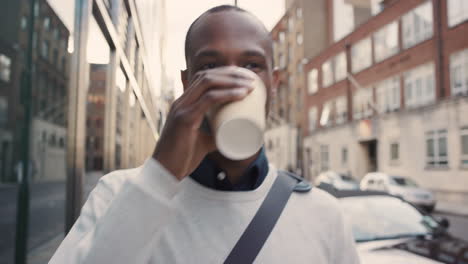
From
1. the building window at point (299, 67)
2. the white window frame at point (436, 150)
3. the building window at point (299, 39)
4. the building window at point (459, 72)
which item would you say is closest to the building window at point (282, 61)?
the building window at point (299, 67)

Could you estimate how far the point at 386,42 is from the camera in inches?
952

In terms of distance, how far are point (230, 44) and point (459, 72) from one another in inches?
796

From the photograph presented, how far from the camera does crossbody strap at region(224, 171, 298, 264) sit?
1.14 meters

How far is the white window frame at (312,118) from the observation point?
34731 mm

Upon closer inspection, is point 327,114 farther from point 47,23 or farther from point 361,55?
point 47,23

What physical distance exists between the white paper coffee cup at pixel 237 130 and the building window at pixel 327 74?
105 feet

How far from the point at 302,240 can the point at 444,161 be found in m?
19.8

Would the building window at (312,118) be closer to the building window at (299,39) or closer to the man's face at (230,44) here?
the building window at (299,39)

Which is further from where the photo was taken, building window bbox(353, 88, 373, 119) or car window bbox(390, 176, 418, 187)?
building window bbox(353, 88, 373, 119)

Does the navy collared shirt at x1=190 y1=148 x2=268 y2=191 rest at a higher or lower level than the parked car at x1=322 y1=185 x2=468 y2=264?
higher

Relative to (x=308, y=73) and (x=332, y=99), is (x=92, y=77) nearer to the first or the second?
(x=332, y=99)

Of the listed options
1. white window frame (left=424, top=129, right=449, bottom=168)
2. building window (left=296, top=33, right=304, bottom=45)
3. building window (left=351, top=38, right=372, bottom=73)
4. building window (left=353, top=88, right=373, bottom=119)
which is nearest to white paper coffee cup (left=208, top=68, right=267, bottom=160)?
white window frame (left=424, top=129, right=449, bottom=168)

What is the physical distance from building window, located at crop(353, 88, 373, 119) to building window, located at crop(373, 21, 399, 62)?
90.9 inches

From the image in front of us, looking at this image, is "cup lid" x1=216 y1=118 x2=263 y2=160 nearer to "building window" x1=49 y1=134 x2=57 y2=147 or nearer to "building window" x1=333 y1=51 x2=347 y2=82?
"building window" x1=49 y1=134 x2=57 y2=147
